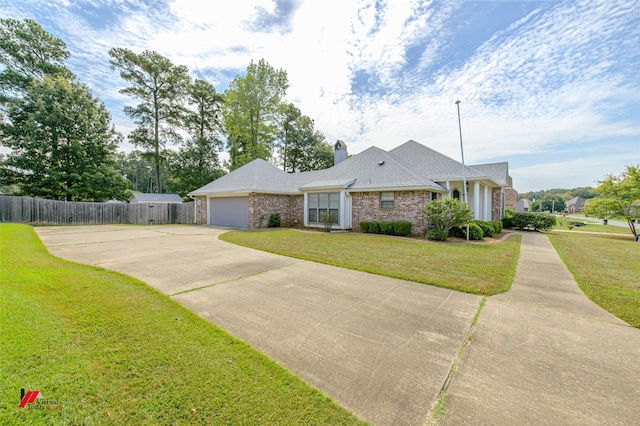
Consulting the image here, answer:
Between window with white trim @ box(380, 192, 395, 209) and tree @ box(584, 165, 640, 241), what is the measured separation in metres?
13.9

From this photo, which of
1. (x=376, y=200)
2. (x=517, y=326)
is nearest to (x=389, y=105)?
(x=376, y=200)

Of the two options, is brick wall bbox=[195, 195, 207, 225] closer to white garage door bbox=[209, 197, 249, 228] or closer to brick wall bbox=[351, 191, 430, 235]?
white garage door bbox=[209, 197, 249, 228]

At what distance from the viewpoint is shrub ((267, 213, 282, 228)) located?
16.7 metres

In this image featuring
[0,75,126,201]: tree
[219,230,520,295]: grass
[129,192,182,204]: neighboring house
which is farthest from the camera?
[129,192,182,204]: neighboring house

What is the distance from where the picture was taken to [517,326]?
341 cm

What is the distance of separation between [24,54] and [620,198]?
1737 inches

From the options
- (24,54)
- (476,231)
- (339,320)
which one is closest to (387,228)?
(476,231)

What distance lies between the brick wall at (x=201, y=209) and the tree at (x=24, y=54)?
1612 centimetres

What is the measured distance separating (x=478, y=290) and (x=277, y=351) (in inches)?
156

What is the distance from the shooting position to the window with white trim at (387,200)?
526 inches

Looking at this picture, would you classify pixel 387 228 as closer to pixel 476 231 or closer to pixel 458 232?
pixel 458 232

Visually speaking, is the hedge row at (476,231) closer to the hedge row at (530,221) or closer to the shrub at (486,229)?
the shrub at (486,229)

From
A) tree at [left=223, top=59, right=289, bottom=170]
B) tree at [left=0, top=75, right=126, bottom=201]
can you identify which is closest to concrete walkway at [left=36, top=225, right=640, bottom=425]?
tree at [left=0, top=75, right=126, bottom=201]

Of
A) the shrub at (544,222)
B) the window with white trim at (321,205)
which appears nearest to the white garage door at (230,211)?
the window with white trim at (321,205)
